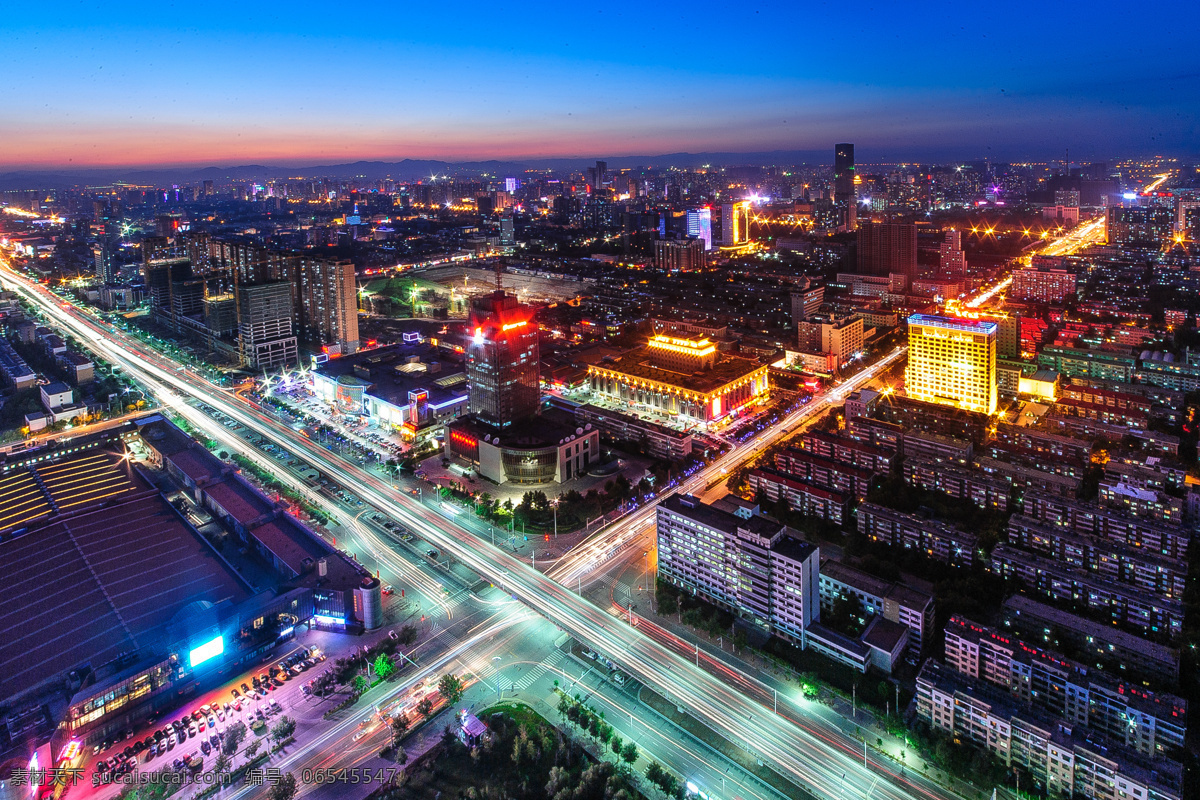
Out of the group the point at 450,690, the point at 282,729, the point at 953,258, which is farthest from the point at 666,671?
the point at 953,258

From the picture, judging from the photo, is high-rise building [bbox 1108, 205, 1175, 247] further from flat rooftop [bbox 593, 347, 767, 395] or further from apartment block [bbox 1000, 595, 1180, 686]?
apartment block [bbox 1000, 595, 1180, 686]

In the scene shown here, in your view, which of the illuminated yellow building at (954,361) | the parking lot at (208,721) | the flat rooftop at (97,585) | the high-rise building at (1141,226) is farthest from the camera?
the high-rise building at (1141,226)

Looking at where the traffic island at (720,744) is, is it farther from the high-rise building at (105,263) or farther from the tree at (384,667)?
the high-rise building at (105,263)

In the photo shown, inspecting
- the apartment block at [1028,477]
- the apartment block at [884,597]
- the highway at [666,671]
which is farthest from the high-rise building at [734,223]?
the apartment block at [884,597]

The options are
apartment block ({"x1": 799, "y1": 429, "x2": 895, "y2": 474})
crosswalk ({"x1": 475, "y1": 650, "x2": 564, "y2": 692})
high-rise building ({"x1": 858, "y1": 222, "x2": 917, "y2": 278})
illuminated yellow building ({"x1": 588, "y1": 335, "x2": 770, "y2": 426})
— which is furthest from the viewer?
high-rise building ({"x1": 858, "y1": 222, "x2": 917, "y2": 278})

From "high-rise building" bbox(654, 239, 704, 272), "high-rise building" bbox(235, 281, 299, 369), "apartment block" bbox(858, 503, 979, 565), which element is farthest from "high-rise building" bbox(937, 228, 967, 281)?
"high-rise building" bbox(235, 281, 299, 369)

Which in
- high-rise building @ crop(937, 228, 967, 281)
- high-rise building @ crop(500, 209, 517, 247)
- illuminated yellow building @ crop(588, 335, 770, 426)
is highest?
high-rise building @ crop(500, 209, 517, 247)

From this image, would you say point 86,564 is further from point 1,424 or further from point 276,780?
point 1,424
